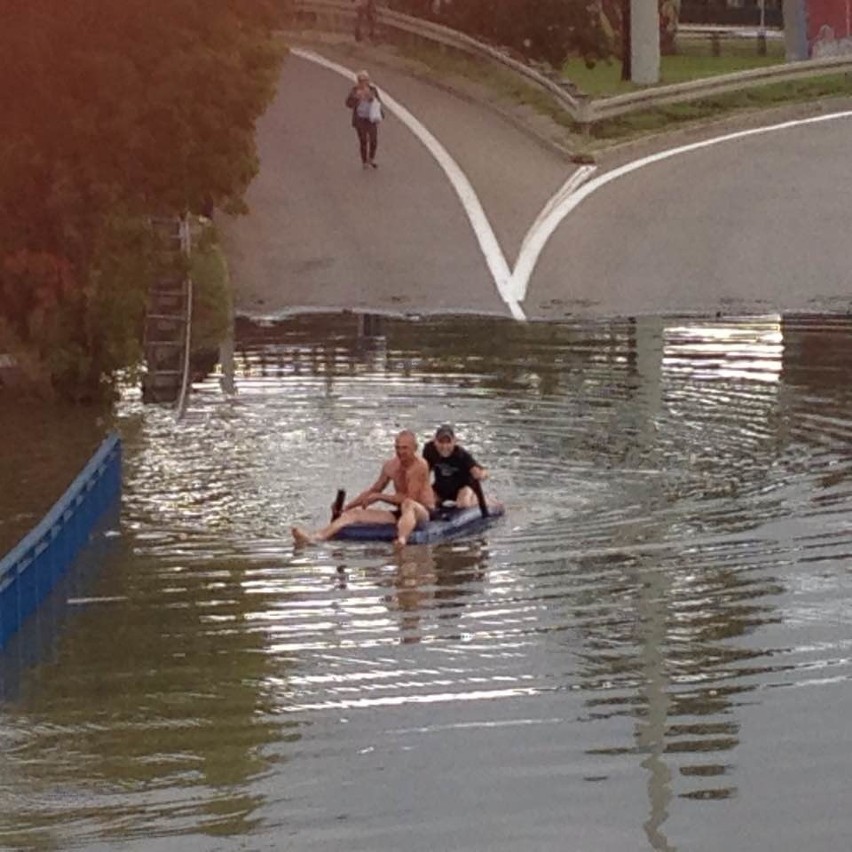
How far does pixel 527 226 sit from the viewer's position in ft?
141

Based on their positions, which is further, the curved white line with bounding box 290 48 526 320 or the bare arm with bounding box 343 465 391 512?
the curved white line with bounding box 290 48 526 320

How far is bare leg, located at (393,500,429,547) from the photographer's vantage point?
72.5ft

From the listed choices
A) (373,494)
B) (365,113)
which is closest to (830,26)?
(365,113)

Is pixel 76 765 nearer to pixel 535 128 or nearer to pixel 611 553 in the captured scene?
pixel 611 553

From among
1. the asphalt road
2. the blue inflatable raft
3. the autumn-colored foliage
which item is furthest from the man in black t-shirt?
the asphalt road

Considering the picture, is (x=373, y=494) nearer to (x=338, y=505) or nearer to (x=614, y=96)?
(x=338, y=505)

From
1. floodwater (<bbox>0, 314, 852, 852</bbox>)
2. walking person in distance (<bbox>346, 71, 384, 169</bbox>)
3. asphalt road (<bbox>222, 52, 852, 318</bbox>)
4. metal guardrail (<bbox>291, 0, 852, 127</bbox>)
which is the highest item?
metal guardrail (<bbox>291, 0, 852, 127</bbox>)

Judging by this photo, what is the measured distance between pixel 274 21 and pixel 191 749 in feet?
62.9

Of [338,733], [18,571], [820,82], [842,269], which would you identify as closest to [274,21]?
[842,269]

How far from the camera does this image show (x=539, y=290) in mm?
39219

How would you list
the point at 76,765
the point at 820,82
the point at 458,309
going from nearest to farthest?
the point at 76,765, the point at 458,309, the point at 820,82

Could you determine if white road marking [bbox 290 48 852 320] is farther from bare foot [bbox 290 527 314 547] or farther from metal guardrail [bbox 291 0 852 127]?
bare foot [bbox 290 527 314 547]

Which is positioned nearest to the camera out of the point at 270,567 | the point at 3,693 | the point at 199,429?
the point at 3,693

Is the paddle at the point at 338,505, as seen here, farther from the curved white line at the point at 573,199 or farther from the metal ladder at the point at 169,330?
Result: the curved white line at the point at 573,199
